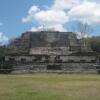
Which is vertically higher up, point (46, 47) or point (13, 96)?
point (46, 47)

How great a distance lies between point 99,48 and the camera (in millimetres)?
69250

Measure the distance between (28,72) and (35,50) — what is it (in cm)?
645

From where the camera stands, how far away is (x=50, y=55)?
40094 millimetres

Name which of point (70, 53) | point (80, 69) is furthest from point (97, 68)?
point (70, 53)

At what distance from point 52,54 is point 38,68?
14.7 ft

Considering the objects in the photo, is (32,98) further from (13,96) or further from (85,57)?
(85,57)

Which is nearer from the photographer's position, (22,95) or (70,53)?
(22,95)

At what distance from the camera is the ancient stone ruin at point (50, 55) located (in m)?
36.5

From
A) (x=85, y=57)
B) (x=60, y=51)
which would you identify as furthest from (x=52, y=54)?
(x=85, y=57)

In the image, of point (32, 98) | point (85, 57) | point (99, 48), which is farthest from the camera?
point (99, 48)

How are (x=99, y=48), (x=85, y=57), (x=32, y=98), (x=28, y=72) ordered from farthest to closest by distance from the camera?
(x=99, y=48), (x=85, y=57), (x=28, y=72), (x=32, y=98)

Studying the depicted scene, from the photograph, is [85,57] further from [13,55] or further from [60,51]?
[13,55]

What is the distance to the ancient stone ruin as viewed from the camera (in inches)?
1436

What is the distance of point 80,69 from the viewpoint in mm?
36156
